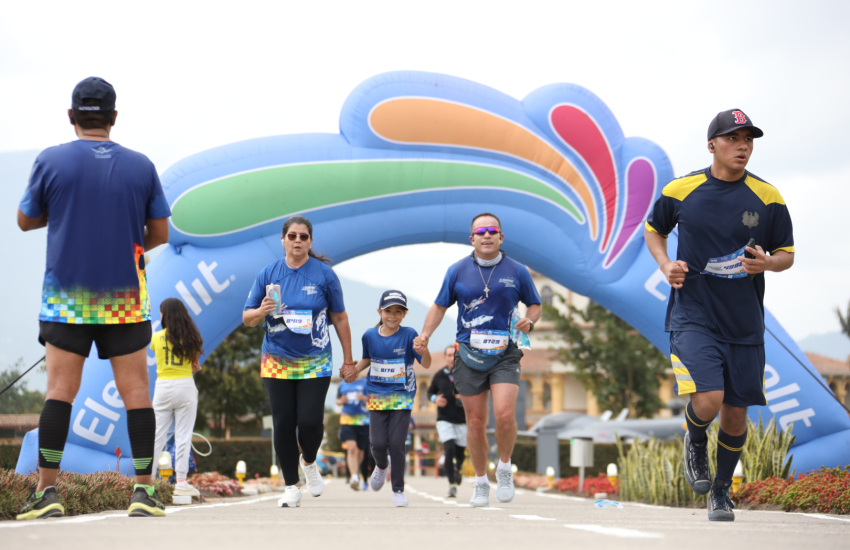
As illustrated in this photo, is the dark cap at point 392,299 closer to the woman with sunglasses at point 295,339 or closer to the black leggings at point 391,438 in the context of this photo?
the black leggings at point 391,438

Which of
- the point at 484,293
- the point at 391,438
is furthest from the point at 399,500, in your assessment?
the point at 484,293

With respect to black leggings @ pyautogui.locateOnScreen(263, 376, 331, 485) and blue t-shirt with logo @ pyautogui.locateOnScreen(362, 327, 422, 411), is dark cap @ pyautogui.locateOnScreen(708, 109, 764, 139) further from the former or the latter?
blue t-shirt with logo @ pyautogui.locateOnScreen(362, 327, 422, 411)

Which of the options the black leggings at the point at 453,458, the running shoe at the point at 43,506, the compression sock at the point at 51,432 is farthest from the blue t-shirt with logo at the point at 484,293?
the black leggings at the point at 453,458

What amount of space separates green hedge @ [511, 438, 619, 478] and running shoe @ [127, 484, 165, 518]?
17.6m

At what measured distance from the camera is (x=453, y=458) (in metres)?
10.7

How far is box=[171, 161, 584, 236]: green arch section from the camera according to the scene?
32.8 ft

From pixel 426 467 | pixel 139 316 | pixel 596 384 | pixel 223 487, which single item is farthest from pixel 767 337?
pixel 426 467

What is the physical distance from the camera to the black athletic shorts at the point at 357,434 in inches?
523

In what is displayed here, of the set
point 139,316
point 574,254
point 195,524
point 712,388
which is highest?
point 574,254

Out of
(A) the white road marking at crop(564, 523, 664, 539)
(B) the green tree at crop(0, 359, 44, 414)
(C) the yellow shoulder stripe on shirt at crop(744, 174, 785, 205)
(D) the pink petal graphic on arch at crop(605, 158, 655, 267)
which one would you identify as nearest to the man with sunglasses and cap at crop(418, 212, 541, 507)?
(C) the yellow shoulder stripe on shirt at crop(744, 174, 785, 205)

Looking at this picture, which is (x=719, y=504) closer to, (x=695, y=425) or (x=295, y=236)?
(x=695, y=425)

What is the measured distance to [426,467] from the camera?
40719 millimetres

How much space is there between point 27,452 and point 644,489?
6.69m

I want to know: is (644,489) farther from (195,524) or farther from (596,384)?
(596,384)
